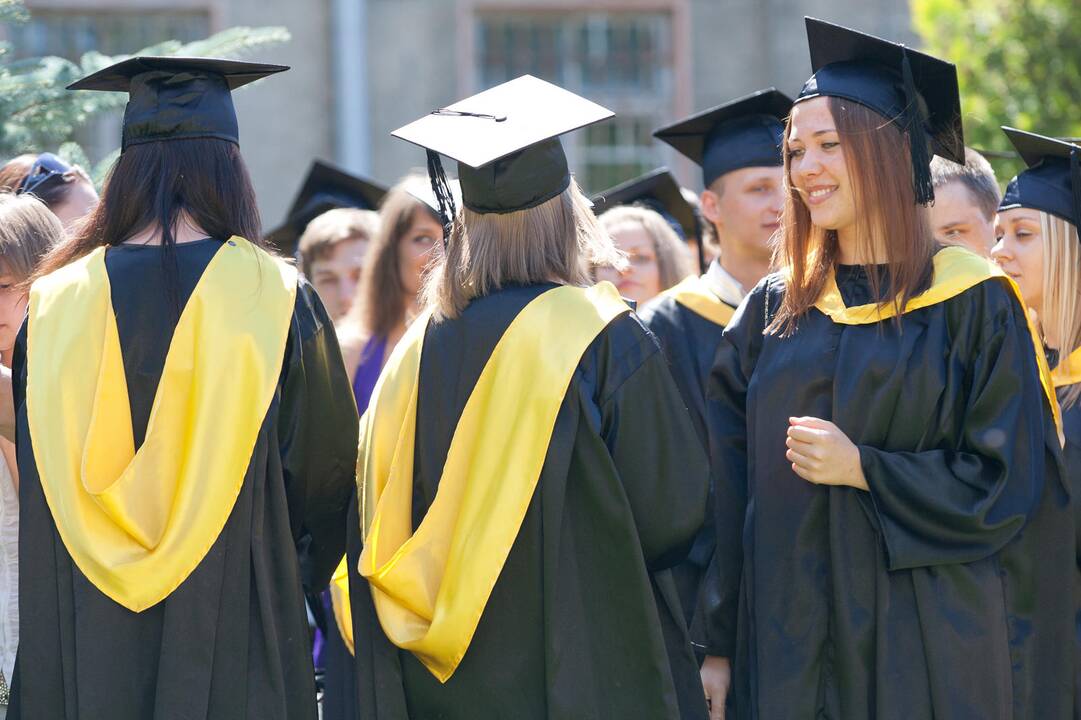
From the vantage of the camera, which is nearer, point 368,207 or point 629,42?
point 368,207

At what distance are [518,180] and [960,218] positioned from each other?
1.98 metres

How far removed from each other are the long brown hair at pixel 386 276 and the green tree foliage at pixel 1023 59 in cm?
501

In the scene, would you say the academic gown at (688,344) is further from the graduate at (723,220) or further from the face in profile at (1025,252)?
the face in profile at (1025,252)

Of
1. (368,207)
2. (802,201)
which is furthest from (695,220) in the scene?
(802,201)

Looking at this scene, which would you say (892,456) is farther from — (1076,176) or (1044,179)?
(1044,179)

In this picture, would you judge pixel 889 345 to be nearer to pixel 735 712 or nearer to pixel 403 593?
pixel 735 712

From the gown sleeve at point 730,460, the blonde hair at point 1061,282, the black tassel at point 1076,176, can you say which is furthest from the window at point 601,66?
the gown sleeve at point 730,460

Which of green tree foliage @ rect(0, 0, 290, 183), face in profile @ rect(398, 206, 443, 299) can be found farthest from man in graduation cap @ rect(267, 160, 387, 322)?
green tree foliage @ rect(0, 0, 290, 183)

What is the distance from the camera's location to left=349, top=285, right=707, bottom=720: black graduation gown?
3.29m

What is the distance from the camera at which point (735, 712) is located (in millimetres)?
3662

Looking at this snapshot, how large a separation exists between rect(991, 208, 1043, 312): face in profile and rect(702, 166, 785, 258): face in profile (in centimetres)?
81

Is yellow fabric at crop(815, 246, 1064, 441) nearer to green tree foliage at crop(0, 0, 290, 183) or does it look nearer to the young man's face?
the young man's face

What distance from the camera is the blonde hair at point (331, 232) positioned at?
603cm

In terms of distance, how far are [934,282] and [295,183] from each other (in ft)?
27.1
